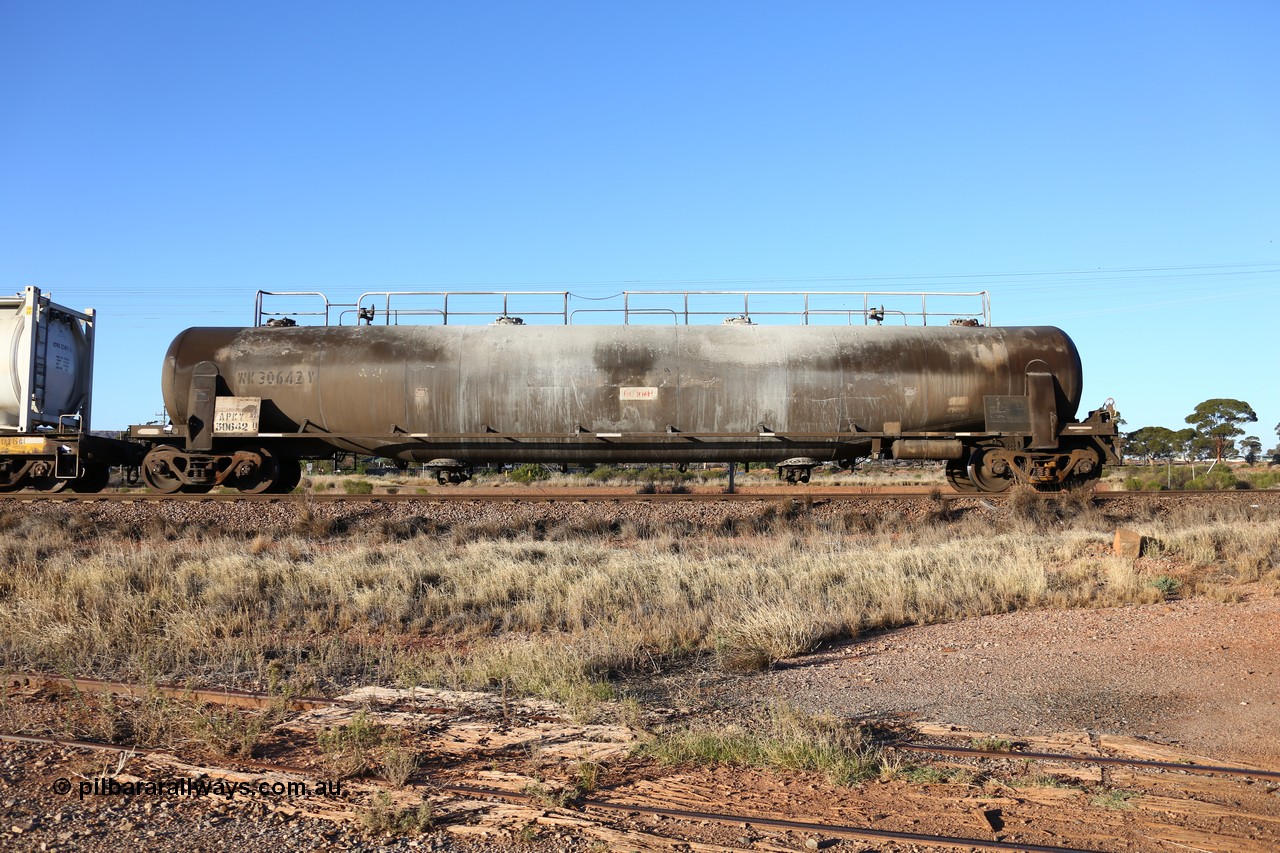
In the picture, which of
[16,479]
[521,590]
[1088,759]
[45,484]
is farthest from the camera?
[45,484]

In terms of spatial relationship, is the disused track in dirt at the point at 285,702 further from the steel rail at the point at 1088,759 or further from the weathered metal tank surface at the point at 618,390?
the weathered metal tank surface at the point at 618,390

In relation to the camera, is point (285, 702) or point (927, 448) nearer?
point (285, 702)

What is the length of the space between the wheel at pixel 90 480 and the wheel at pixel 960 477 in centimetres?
1703

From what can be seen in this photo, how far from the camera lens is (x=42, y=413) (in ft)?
55.9

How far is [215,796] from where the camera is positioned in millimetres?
4688

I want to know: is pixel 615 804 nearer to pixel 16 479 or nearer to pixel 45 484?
pixel 16 479

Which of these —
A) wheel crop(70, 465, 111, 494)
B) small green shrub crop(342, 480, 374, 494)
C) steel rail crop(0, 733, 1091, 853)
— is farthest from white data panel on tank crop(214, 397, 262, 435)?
small green shrub crop(342, 480, 374, 494)

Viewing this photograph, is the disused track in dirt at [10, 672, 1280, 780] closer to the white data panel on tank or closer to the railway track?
the railway track

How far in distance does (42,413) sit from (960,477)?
59.1 ft

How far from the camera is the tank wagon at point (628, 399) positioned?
16281 millimetres

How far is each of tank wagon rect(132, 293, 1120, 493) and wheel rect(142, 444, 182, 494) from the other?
36mm

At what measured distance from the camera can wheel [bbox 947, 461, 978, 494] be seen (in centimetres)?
1778

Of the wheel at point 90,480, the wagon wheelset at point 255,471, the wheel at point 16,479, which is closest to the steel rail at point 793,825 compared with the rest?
the wagon wheelset at point 255,471

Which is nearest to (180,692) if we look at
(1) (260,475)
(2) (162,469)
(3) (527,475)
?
(1) (260,475)
